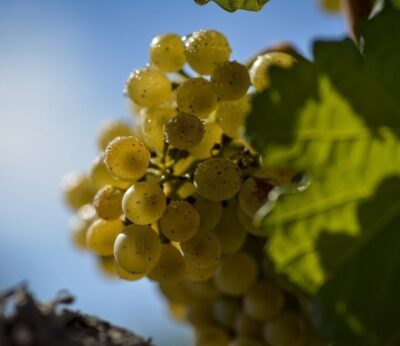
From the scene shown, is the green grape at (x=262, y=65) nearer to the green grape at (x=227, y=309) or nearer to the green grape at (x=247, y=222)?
the green grape at (x=247, y=222)

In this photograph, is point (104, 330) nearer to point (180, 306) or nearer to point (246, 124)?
point (246, 124)

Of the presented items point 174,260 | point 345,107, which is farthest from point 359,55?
point 174,260

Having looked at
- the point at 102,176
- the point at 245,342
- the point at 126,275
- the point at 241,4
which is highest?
the point at 241,4

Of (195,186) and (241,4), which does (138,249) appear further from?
(241,4)

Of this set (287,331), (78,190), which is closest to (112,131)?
(78,190)

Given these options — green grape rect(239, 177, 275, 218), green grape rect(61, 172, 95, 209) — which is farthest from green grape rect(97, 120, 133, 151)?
green grape rect(239, 177, 275, 218)

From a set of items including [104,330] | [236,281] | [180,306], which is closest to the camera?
[104,330]
